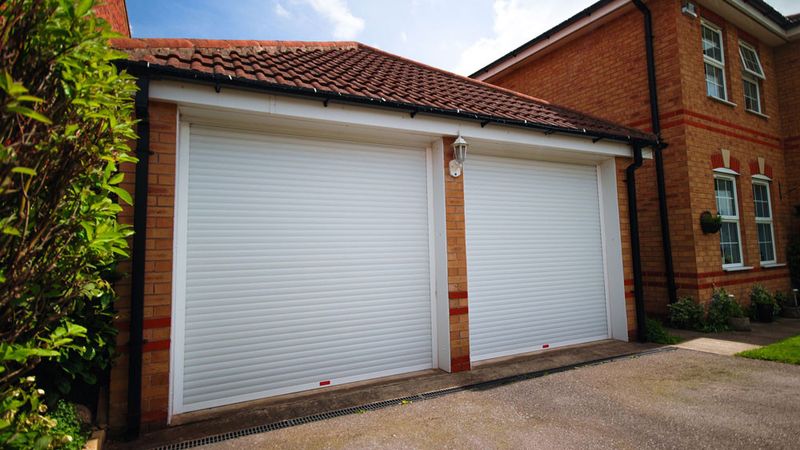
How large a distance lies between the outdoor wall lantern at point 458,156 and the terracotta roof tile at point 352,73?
0.41 meters

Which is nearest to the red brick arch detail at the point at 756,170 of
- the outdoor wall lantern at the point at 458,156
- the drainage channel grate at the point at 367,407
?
the drainage channel grate at the point at 367,407

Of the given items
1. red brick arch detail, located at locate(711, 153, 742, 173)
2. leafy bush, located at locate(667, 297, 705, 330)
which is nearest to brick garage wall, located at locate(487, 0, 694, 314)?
leafy bush, located at locate(667, 297, 705, 330)

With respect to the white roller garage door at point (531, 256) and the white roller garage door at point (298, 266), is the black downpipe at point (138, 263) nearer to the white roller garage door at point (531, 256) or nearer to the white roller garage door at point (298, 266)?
the white roller garage door at point (298, 266)

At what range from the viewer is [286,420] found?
3441mm

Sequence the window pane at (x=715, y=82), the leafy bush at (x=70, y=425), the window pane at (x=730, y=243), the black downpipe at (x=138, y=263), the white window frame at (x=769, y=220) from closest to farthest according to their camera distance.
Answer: the leafy bush at (x=70, y=425) → the black downpipe at (x=138, y=263) → the window pane at (x=730, y=243) → the window pane at (x=715, y=82) → the white window frame at (x=769, y=220)

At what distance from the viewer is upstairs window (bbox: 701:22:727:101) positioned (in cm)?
828

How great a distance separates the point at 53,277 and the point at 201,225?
1916 mm

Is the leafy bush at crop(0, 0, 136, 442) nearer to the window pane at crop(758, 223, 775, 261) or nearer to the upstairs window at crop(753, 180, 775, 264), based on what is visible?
the upstairs window at crop(753, 180, 775, 264)

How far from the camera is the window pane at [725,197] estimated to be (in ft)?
26.5

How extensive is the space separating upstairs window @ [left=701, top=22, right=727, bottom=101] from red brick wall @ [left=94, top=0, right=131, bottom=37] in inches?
442

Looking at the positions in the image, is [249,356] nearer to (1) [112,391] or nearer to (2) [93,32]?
(1) [112,391]

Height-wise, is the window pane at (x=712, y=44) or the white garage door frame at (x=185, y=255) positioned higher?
the window pane at (x=712, y=44)

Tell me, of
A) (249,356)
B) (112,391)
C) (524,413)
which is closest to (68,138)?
(112,391)

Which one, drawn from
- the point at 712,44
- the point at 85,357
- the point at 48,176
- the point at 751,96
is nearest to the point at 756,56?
the point at 751,96
